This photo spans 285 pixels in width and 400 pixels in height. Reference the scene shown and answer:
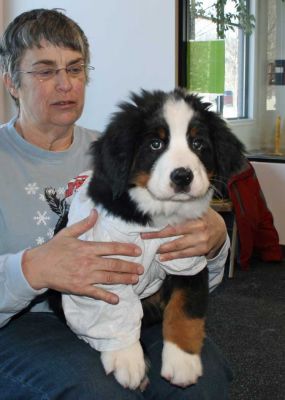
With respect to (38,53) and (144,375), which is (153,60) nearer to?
(38,53)

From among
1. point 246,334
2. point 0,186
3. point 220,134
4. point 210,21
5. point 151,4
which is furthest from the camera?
point 210,21

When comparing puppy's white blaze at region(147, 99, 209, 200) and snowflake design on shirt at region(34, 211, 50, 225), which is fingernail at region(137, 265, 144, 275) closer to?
puppy's white blaze at region(147, 99, 209, 200)

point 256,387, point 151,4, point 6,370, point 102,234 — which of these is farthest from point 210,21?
point 6,370

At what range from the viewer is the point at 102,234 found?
4.27 ft

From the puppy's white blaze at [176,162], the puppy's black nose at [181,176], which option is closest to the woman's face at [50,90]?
the puppy's white blaze at [176,162]

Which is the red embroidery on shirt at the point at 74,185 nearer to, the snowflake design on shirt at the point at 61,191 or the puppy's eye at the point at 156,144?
the snowflake design on shirt at the point at 61,191

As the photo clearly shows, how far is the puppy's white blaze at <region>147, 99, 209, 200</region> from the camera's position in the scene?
3.93 ft

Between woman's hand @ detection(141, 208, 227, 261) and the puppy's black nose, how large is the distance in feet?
0.63

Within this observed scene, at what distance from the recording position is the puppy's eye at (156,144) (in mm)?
1257

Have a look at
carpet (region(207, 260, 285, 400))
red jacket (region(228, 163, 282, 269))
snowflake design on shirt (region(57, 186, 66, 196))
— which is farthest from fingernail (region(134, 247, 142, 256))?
red jacket (region(228, 163, 282, 269))

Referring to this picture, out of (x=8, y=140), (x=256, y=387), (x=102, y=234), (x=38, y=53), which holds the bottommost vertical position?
(x=256, y=387)

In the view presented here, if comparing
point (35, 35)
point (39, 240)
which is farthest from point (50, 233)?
point (35, 35)

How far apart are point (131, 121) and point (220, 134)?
0.25 meters

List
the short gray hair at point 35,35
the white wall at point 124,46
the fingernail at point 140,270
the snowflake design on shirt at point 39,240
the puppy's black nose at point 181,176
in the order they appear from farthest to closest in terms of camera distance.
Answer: the white wall at point 124,46 < the short gray hair at point 35,35 < the snowflake design on shirt at point 39,240 < the fingernail at point 140,270 < the puppy's black nose at point 181,176
